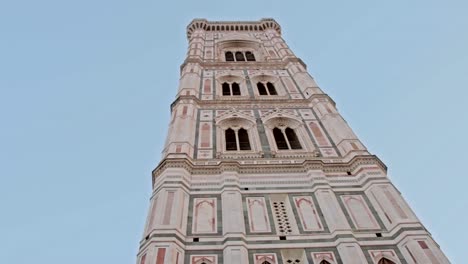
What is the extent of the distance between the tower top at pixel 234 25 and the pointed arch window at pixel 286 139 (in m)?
14.8

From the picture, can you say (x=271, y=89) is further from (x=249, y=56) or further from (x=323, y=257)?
(x=323, y=257)

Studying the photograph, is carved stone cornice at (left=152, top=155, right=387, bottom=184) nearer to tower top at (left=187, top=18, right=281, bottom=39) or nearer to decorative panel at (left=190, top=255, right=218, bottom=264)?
decorative panel at (left=190, top=255, right=218, bottom=264)

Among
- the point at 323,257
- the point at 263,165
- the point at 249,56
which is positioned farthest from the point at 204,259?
the point at 249,56

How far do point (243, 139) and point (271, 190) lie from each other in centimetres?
323

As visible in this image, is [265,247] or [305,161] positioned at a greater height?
[305,161]

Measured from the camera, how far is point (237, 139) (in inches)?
548

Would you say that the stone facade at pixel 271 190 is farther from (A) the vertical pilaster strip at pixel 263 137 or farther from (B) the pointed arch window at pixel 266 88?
(B) the pointed arch window at pixel 266 88

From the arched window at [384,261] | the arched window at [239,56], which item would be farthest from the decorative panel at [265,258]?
the arched window at [239,56]

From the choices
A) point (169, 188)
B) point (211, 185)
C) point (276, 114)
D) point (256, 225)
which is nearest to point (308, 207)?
point (256, 225)

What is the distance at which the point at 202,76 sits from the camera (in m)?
19.9

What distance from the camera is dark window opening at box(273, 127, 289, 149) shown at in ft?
45.2

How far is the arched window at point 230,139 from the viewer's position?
13640 mm

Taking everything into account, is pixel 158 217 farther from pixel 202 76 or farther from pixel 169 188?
pixel 202 76

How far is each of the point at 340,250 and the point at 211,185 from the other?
361 centimetres
